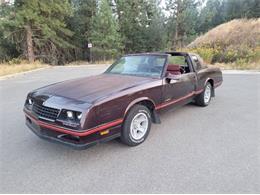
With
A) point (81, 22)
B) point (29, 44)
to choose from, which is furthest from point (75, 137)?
point (81, 22)

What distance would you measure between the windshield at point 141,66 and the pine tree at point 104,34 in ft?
87.0

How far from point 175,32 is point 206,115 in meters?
37.5

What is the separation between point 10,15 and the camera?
939 inches

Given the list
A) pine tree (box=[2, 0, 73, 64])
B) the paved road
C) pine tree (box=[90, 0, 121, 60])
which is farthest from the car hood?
pine tree (box=[90, 0, 121, 60])

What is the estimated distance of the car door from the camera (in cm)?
430

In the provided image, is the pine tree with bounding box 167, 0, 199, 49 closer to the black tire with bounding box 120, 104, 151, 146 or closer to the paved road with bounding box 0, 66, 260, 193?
the paved road with bounding box 0, 66, 260, 193

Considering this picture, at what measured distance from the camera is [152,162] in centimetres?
320

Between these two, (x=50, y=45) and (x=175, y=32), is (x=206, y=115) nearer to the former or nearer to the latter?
(x=50, y=45)

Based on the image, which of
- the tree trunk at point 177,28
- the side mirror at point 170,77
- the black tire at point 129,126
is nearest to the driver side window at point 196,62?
the side mirror at point 170,77

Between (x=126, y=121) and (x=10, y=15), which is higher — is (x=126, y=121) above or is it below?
below

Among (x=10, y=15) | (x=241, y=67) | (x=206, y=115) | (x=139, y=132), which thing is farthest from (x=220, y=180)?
(x=10, y=15)

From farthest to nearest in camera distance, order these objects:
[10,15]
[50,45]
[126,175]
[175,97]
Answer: [50,45] < [10,15] < [175,97] < [126,175]

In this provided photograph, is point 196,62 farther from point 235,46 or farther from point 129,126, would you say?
point 235,46

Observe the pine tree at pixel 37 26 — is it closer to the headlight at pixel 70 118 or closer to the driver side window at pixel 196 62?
the driver side window at pixel 196 62
